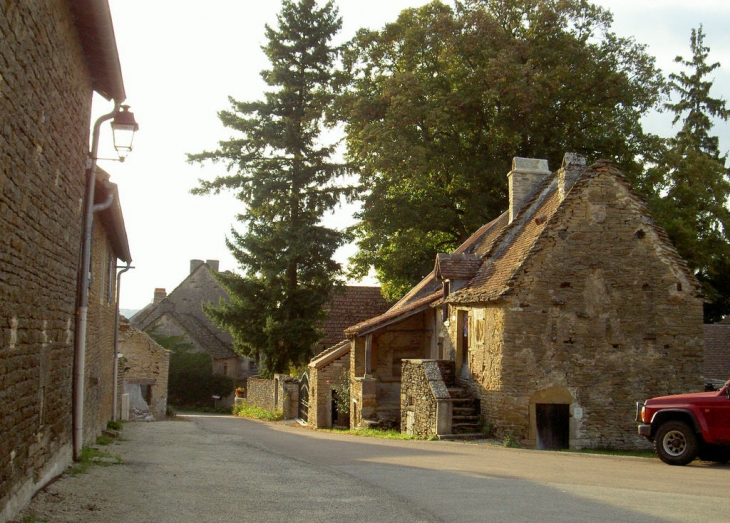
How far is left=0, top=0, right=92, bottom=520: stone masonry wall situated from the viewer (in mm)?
6473

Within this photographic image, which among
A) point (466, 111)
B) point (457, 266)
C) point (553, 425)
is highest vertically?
point (466, 111)

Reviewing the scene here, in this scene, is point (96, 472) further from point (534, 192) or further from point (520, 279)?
point (534, 192)

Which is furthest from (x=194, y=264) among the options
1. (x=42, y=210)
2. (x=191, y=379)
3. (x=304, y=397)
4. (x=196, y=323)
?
(x=42, y=210)

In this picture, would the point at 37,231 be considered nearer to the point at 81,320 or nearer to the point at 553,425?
the point at 81,320

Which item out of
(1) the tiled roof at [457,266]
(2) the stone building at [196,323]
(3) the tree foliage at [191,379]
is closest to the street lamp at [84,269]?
(1) the tiled roof at [457,266]

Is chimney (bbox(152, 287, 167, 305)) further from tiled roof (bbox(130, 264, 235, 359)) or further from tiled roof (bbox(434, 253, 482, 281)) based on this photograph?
tiled roof (bbox(434, 253, 482, 281))

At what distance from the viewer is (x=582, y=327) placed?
765 inches

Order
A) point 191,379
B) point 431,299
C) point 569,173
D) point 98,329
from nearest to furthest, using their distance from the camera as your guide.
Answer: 1. point 98,329
2. point 569,173
3. point 431,299
4. point 191,379

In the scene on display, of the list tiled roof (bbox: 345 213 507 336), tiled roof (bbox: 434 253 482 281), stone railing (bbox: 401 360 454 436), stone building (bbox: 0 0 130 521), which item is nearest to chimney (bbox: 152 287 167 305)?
tiled roof (bbox: 345 213 507 336)

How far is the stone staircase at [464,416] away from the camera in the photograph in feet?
64.6

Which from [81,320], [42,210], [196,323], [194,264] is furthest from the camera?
[194,264]

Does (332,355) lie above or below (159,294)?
below

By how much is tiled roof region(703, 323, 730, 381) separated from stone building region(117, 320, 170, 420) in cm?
2423

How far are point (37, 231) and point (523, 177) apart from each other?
1937 centimetres
